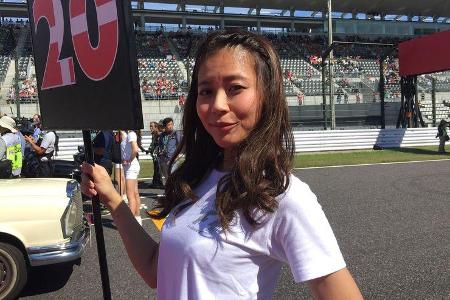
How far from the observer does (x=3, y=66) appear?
28.5m

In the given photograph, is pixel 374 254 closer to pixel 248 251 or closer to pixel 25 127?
pixel 248 251

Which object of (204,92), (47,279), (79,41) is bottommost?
(47,279)

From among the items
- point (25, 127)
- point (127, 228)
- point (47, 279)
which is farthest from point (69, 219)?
point (25, 127)

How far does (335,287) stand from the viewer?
3.76 feet

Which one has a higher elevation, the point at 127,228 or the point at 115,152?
the point at 127,228

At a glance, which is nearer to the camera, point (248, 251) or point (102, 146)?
point (248, 251)

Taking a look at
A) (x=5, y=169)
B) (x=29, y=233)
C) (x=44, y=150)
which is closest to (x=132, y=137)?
(x=5, y=169)

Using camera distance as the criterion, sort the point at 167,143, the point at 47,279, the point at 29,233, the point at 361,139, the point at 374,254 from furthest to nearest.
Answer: the point at 361,139
the point at 167,143
the point at 374,254
the point at 47,279
the point at 29,233

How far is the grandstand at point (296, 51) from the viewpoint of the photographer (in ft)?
76.2

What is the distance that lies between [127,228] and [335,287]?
2.80 feet

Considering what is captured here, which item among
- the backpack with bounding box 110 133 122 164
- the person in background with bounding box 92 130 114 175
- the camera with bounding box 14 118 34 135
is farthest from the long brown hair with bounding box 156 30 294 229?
the camera with bounding box 14 118 34 135

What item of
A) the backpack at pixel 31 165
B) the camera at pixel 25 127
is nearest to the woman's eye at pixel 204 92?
the backpack at pixel 31 165

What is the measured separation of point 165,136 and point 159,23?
1435 inches

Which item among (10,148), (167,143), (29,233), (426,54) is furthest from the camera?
(426,54)
